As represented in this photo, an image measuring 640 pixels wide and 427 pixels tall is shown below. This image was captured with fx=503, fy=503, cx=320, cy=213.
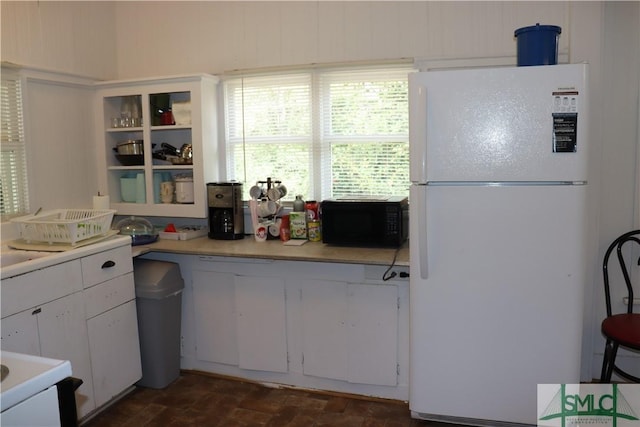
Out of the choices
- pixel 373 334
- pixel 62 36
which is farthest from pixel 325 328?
pixel 62 36

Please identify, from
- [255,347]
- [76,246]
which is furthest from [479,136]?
[76,246]

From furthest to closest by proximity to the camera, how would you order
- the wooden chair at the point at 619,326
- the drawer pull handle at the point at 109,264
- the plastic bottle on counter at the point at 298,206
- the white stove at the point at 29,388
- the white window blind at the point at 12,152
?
the plastic bottle on counter at the point at 298,206, the white window blind at the point at 12,152, the drawer pull handle at the point at 109,264, the wooden chair at the point at 619,326, the white stove at the point at 29,388

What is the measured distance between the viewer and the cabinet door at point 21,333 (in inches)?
85.4

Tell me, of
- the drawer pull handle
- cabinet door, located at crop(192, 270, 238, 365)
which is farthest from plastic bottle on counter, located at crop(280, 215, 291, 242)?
the drawer pull handle

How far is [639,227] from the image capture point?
279cm

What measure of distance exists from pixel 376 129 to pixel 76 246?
6.10 ft

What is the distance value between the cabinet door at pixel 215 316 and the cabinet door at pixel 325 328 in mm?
483

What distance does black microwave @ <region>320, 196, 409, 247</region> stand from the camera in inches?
109

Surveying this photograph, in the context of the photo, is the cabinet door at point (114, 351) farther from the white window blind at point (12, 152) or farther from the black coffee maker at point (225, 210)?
the white window blind at point (12, 152)

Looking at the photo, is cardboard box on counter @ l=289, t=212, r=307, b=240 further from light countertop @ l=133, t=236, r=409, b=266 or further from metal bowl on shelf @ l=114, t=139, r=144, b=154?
metal bowl on shelf @ l=114, t=139, r=144, b=154

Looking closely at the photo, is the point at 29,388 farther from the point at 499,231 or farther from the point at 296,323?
the point at 296,323

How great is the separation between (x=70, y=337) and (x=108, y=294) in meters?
0.31

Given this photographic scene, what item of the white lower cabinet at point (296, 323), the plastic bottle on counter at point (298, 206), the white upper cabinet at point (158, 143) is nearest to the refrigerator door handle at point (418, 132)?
the white lower cabinet at point (296, 323)

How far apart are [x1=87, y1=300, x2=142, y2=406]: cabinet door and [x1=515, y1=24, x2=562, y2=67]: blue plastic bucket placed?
2464 mm
